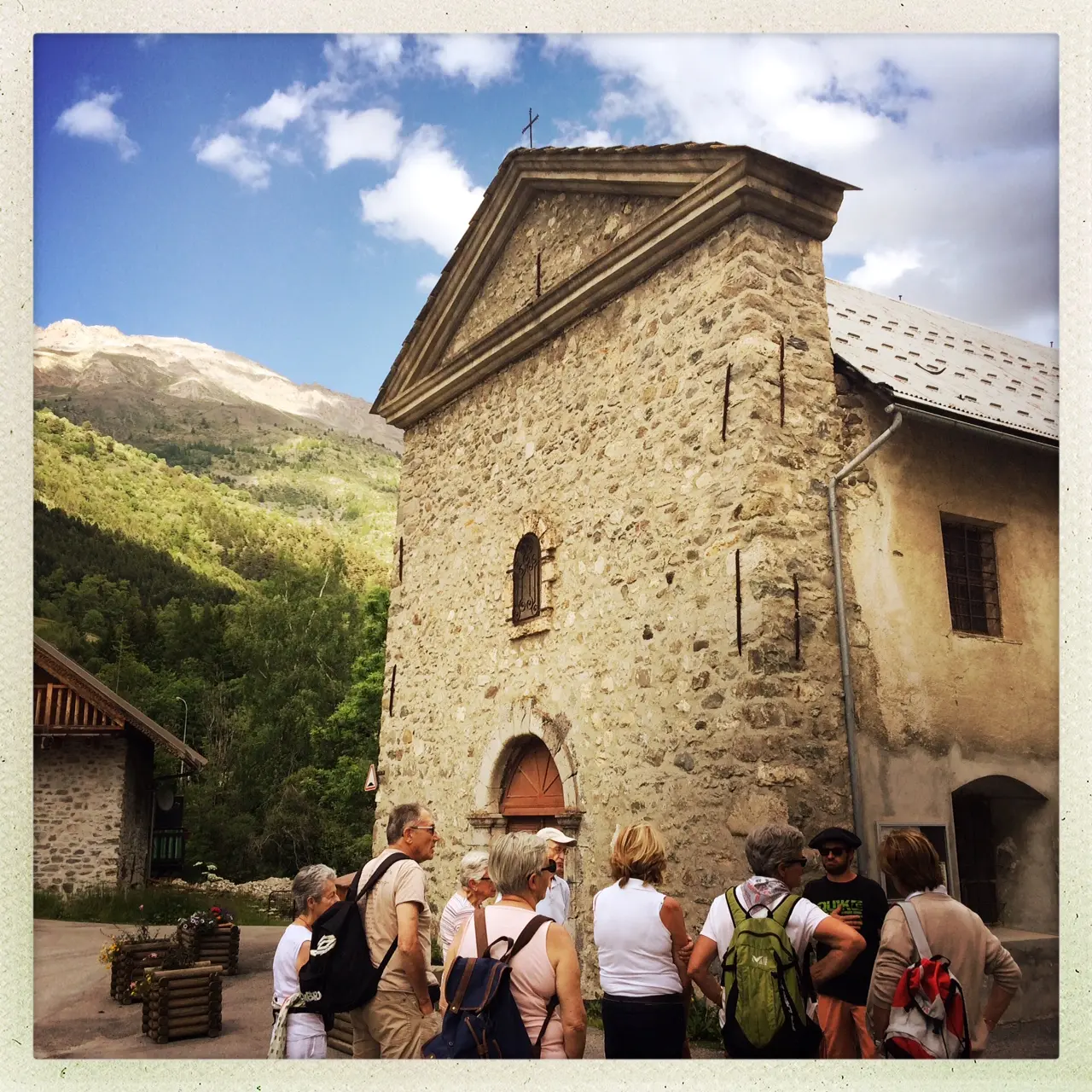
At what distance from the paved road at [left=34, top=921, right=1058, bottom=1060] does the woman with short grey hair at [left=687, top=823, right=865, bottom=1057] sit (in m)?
2.44

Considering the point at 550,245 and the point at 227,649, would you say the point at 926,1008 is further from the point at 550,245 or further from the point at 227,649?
the point at 227,649

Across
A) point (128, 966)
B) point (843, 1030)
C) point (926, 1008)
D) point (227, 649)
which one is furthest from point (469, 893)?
point (227, 649)

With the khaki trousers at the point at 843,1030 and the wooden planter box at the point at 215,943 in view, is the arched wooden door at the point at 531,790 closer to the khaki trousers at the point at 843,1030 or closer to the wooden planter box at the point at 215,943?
the wooden planter box at the point at 215,943

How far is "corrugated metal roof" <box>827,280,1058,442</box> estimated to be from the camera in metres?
7.30

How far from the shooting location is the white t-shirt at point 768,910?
3.64 meters

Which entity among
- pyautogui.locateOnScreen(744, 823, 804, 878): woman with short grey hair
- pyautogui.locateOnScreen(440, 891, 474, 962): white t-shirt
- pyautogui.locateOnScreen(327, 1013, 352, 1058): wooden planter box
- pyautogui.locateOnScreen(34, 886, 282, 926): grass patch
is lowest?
pyautogui.locateOnScreen(34, 886, 282, 926): grass patch

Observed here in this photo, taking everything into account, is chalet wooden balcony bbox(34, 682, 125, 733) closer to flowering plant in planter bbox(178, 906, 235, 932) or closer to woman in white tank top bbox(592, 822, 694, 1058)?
flowering plant in planter bbox(178, 906, 235, 932)

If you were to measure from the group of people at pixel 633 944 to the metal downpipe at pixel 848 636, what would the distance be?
256cm

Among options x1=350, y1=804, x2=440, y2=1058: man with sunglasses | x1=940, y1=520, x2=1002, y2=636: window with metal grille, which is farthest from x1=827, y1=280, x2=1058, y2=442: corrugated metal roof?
x1=350, y1=804, x2=440, y2=1058: man with sunglasses

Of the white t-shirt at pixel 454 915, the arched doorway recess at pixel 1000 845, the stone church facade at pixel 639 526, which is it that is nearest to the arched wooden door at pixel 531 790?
the stone church facade at pixel 639 526

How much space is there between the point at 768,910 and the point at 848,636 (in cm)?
335

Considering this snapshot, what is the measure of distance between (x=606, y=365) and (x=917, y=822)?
4.25 m

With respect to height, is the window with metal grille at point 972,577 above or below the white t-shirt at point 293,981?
above

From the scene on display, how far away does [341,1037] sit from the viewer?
5590mm
